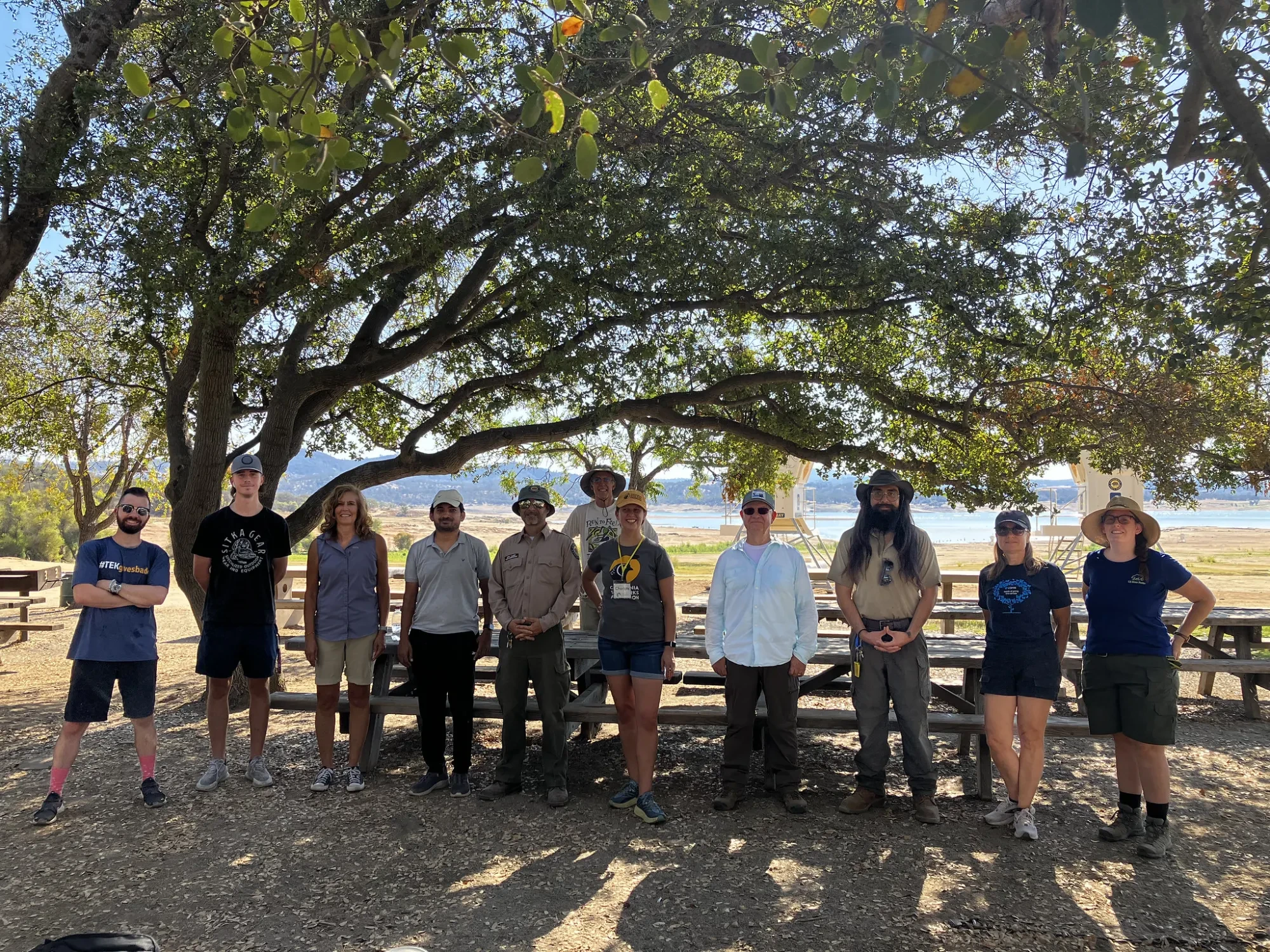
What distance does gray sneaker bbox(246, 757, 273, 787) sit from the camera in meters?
5.64

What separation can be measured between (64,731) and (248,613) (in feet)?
3.68

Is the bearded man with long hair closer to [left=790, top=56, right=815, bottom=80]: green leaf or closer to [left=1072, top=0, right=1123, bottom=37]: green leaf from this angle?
[left=790, top=56, right=815, bottom=80]: green leaf

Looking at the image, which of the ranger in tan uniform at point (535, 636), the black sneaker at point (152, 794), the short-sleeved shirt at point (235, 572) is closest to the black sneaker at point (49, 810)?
the black sneaker at point (152, 794)

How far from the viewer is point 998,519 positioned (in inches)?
194

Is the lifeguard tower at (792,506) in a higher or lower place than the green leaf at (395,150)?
lower

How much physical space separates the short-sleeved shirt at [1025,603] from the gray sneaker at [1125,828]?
3.21 ft

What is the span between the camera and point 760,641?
510 cm

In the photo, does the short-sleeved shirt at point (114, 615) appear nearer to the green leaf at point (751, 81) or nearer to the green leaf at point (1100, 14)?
the green leaf at point (751, 81)

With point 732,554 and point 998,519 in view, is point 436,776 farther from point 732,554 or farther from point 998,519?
point 998,519

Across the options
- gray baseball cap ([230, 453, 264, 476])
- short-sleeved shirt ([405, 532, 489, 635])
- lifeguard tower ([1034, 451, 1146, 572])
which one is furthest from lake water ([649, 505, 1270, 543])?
gray baseball cap ([230, 453, 264, 476])

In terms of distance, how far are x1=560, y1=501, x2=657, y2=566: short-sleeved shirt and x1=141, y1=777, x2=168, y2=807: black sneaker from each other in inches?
121

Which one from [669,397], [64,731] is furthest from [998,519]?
[64,731]

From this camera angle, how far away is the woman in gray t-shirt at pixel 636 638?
17.0 ft

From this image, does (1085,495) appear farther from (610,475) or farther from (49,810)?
(49,810)
